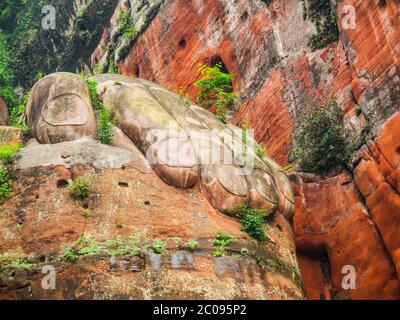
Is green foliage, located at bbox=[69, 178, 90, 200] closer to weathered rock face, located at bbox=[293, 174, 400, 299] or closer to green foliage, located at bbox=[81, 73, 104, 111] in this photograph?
green foliage, located at bbox=[81, 73, 104, 111]

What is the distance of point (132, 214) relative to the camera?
1345 cm

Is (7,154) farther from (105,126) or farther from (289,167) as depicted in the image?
(289,167)

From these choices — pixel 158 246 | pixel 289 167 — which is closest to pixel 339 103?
pixel 289 167

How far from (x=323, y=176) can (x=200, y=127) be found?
15.6 feet

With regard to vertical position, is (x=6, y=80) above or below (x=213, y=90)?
above

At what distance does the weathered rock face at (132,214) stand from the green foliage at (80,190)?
82 millimetres

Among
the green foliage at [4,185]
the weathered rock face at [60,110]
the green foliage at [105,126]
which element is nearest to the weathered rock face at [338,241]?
the green foliage at [105,126]

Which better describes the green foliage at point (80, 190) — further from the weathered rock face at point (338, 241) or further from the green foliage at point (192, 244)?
the weathered rock face at point (338, 241)

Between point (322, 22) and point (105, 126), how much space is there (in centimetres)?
970

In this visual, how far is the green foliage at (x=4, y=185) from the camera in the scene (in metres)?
13.7
